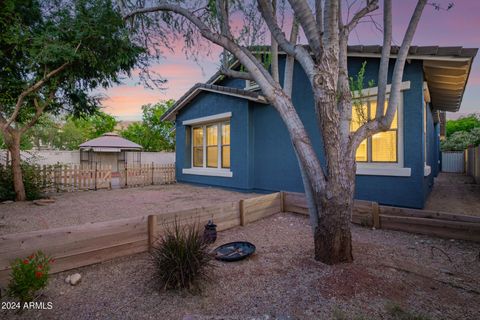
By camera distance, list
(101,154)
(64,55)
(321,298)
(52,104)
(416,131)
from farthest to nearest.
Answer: (101,154), (52,104), (64,55), (416,131), (321,298)

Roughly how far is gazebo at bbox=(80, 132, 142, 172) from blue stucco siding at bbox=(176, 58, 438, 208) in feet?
27.8

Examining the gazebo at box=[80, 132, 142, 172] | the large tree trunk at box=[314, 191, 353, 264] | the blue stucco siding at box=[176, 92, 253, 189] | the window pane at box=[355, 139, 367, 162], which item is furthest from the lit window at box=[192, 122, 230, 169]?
the gazebo at box=[80, 132, 142, 172]

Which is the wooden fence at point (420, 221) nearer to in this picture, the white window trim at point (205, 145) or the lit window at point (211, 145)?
the white window trim at point (205, 145)

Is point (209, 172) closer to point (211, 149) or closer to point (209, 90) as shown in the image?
point (211, 149)

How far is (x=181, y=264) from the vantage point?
260cm

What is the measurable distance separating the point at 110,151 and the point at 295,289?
19.2 meters

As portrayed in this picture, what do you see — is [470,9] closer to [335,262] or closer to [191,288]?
[335,262]

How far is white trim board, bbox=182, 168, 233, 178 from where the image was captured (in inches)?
368

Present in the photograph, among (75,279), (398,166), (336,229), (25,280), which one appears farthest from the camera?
(398,166)

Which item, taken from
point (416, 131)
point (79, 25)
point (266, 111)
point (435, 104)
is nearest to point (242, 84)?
point (266, 111)

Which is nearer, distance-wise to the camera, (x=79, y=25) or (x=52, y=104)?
(x=79, y=25)

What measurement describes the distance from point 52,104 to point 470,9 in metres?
11.9

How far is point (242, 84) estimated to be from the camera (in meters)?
9.53

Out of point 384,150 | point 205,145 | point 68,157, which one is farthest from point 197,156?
point 68,157
